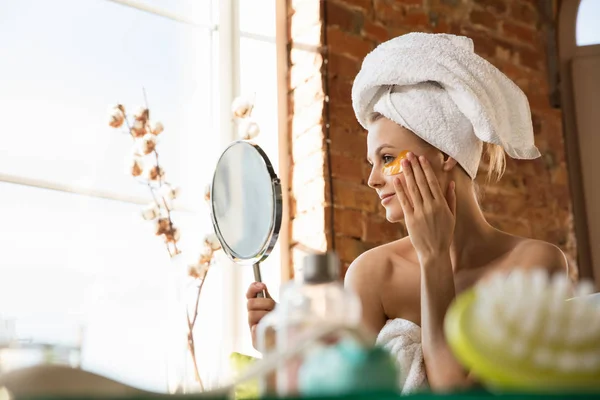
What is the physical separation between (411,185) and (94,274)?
1.09 meters

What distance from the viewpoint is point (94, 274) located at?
233 centimetres

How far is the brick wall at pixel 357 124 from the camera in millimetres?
2576

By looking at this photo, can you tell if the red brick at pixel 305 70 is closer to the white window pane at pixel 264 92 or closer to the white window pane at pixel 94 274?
the white window pane at pixel 264 92

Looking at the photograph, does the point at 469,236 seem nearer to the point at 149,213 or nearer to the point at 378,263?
the point at 378,263

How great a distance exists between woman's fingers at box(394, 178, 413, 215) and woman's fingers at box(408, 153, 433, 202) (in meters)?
0.03

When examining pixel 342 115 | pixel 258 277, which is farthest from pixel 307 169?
pixel 258 277

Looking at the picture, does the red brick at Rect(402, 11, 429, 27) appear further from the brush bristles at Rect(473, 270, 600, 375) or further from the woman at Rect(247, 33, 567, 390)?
the brush bristles at Rect(473, 270, 600, 375)

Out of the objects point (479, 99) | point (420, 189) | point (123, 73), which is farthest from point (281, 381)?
point (123, 73)

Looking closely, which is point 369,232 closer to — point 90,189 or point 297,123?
point 297,123

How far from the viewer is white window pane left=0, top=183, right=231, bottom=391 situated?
2.22 metres

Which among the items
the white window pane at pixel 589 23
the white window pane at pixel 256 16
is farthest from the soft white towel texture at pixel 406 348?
the white window pane at pixel 589 23

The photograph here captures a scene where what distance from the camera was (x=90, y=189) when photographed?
2.38 meters

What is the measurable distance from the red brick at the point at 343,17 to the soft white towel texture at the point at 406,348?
129cm

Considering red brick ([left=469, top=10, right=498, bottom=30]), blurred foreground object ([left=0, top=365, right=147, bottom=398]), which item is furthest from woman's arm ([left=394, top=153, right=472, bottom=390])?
red brick ([left=469, top=10, right=498, bottom=30])
